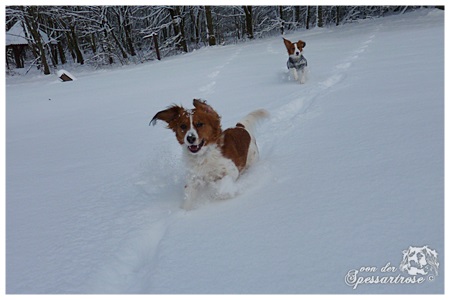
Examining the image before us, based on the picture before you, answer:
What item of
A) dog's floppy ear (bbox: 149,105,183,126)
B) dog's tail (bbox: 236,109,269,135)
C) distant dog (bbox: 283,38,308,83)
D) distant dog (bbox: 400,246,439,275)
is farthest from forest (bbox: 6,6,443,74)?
distant dog (bbox: 400,246,439,275)

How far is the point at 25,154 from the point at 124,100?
291cm

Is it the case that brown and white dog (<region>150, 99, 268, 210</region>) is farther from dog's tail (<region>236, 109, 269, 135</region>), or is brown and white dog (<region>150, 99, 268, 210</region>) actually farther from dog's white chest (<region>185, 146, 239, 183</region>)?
dog's tail (<region>236, 109, 269, 135</region>)

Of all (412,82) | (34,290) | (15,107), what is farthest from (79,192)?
(15,107)

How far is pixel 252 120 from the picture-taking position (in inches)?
146

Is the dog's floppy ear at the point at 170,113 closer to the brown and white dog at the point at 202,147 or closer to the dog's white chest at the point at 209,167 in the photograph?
the brown and white dog at the point at 202,147

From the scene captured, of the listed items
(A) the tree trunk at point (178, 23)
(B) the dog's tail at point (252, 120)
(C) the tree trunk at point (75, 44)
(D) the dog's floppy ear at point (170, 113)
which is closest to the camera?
(D) the dog's floppy ear at point (170, 113)

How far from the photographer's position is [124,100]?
6852 millimetres

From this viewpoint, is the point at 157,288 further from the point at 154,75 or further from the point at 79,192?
the point at 154,75

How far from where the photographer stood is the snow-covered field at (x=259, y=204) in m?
1.68

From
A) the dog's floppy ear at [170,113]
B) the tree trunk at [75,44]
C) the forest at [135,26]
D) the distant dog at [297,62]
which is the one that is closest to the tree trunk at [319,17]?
the forest at [135,26]

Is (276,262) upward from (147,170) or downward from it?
upward

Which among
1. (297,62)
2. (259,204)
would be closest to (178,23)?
(297,62)

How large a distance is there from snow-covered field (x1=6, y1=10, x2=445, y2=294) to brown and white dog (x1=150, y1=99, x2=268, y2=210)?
6.9 inches

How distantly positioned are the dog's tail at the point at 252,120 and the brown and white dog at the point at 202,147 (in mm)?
650
